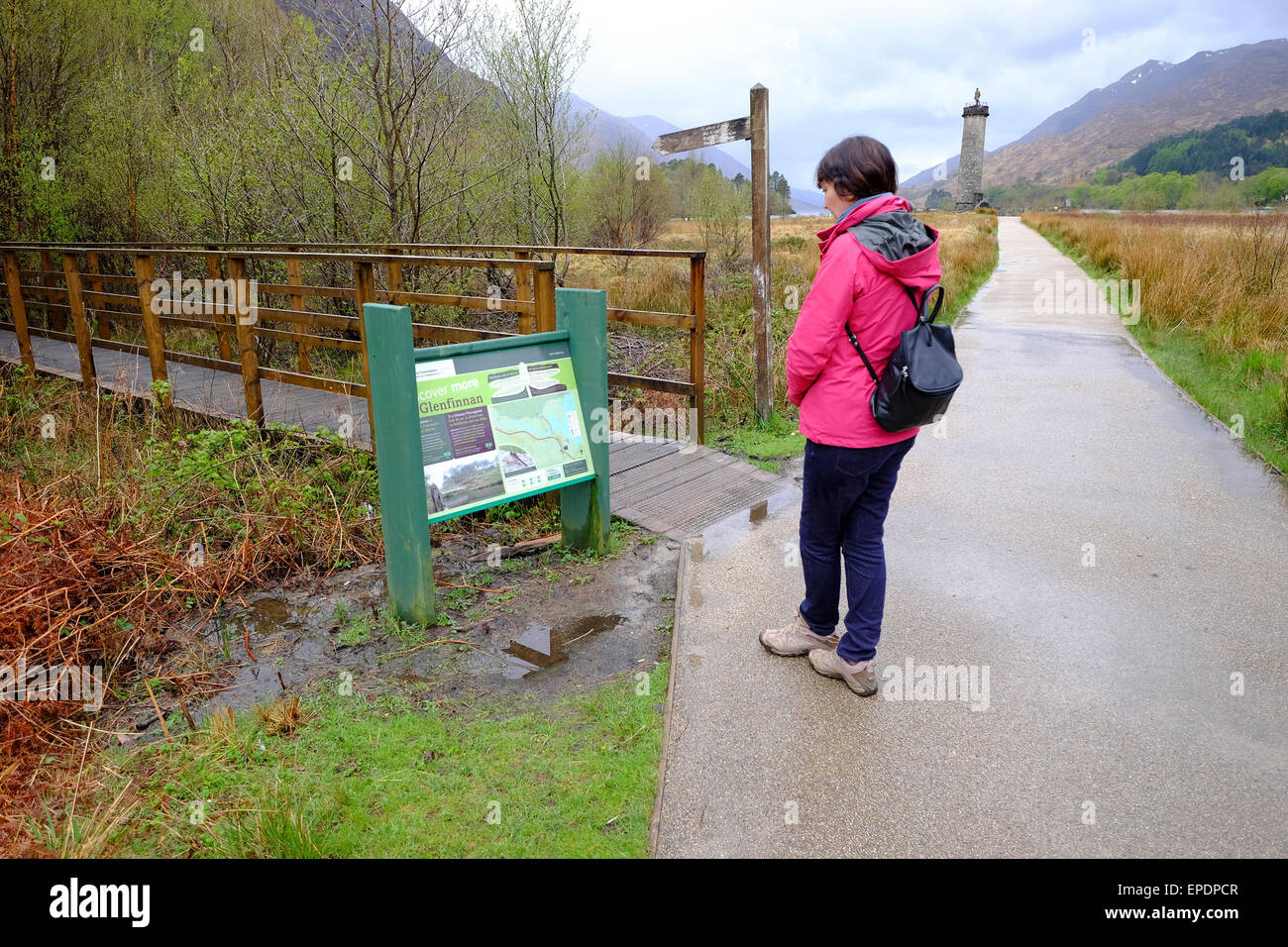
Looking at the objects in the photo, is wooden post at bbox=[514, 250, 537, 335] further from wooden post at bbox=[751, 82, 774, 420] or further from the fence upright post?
the fence upright post

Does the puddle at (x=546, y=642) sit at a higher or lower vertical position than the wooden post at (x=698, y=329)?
lower

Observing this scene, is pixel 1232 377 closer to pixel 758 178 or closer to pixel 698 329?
pixel 758 178

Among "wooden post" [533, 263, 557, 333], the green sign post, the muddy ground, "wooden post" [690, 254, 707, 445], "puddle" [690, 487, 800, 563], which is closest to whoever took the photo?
the muddy ground

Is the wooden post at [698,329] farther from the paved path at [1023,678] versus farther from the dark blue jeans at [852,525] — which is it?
the dark blue jeans at [852,525]

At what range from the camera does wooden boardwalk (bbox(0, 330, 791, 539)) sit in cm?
582

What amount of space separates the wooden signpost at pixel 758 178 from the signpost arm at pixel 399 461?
4.10 meters

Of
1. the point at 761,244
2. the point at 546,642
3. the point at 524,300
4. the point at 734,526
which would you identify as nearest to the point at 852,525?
the point at 546,642

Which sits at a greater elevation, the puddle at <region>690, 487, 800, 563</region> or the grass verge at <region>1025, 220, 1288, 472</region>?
the grass verge at <region>1025, 220, 1288, 472</region>

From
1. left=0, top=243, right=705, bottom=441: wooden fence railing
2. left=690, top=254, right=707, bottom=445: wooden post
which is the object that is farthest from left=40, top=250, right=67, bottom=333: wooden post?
left=690, top=254, right=707, bottom=445: wooden post

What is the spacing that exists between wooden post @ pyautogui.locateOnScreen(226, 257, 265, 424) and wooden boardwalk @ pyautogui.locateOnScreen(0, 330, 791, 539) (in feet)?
0.74

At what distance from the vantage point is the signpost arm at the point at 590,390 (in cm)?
484

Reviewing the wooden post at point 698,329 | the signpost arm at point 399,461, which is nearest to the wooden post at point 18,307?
the wooden post at point 698,329

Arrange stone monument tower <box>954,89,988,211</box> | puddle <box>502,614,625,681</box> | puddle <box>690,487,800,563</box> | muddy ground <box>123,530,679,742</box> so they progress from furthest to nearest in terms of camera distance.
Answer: stone monument tower <box>954,89,988,211</box> < puddle <box>690,487,800,563</box> < puddle <box>502,614,625,681</box> < muddy ground <box>123,530,679,742</box>

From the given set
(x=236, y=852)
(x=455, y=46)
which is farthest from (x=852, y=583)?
(x=455, y=46)
